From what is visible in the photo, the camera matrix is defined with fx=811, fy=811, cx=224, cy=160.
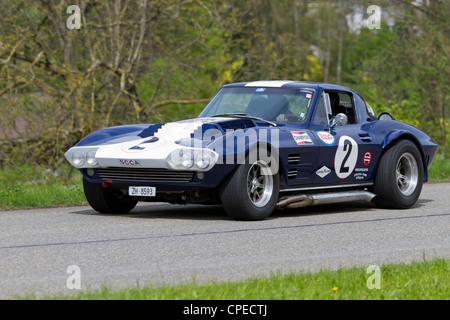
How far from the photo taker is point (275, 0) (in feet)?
161

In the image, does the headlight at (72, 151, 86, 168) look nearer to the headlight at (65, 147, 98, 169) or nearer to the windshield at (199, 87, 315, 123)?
the headlight at (65, 147, 98, 169)

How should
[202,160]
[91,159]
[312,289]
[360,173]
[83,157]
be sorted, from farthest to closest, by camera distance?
[360,173] → [83,157] → [91,159] → [202,160] → [312,289]

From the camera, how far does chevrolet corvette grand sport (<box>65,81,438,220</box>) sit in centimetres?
873

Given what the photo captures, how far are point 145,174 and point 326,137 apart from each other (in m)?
2.39

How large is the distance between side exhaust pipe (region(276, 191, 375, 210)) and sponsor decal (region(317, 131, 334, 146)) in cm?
64

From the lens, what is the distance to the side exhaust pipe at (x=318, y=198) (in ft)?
31.0

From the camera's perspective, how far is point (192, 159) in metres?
8.60

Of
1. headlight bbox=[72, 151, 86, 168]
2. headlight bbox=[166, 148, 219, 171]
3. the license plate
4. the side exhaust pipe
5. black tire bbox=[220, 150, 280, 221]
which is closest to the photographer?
headlight bbox=[166, 148, 219, 171]

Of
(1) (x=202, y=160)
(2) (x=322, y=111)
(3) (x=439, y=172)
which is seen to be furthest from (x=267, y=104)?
(3) (x=439, y=172)

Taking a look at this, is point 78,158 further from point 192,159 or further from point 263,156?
point 263,156

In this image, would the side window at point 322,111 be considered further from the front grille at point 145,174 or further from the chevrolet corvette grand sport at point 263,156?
the front grille at point 145,174

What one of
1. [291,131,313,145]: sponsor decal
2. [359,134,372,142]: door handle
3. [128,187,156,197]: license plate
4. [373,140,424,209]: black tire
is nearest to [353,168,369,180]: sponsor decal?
[373,140,424,209]: black tire

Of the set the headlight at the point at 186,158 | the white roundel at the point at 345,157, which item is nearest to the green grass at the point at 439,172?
the white roundel at the point at 345,157

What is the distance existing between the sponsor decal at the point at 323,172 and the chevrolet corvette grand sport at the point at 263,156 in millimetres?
26
